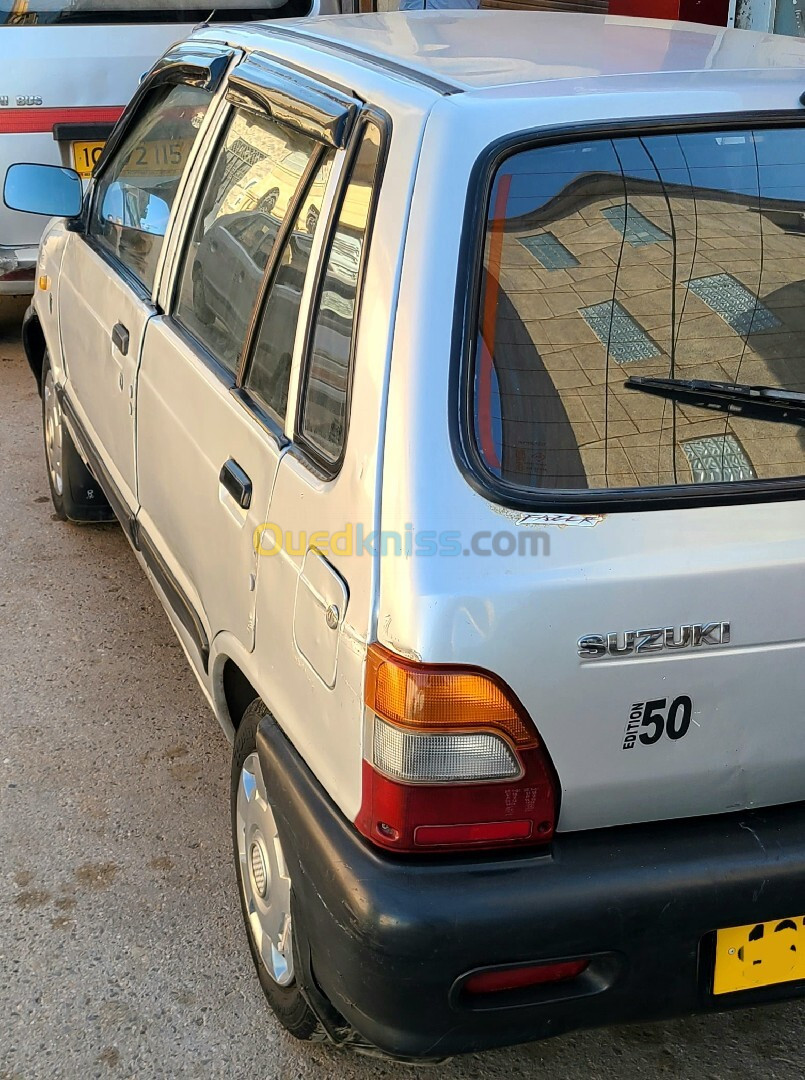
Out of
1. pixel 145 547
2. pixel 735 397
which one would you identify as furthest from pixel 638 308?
pixel 145 547

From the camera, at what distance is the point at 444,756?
172 cm

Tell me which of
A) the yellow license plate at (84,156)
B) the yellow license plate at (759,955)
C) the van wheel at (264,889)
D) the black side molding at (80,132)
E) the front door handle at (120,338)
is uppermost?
the black side molding at (80,132)

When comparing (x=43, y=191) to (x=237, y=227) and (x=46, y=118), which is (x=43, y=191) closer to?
(x=237, y=227)

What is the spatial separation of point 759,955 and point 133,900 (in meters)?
1.50

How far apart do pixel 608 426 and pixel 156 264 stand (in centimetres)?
173

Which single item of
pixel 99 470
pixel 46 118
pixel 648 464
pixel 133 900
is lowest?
pixel 133 900

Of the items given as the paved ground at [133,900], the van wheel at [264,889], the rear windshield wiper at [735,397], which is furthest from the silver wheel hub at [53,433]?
the rear windshield wiper at [735,397]

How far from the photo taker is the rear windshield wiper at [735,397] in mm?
1817

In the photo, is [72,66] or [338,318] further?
[72,66]

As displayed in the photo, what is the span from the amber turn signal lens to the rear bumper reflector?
4987 mm

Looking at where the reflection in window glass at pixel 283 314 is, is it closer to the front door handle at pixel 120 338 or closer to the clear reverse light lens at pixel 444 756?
the clear reverse light lens at pixel 444 756

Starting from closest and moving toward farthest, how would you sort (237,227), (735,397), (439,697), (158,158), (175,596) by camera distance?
(439,697) < (735,397) < (237,227) < (175,596) < (158,158)

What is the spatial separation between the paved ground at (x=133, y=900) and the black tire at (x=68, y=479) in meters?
0.41

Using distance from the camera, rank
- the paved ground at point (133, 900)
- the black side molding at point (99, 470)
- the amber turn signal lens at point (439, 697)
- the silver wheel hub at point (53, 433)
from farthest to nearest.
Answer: the silver wheel hub at point (53, 433), the black side molding at point (99, 470), the paved ground at point (133, 900), the amber turn signal lens at point (439, 697)
